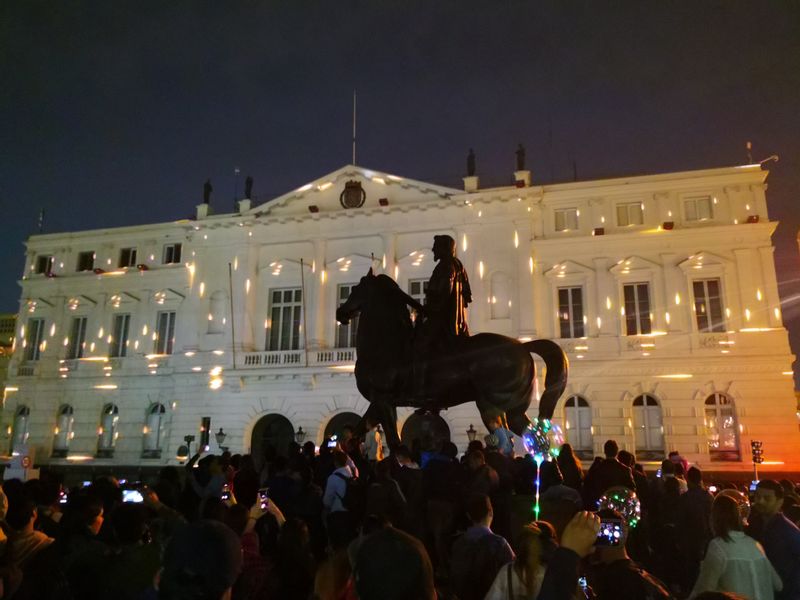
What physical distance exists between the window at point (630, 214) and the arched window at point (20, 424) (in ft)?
100

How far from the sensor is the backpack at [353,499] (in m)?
7.70

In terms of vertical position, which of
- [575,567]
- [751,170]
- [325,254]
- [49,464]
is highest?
[751,170]

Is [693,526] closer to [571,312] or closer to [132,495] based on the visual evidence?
[132,495]

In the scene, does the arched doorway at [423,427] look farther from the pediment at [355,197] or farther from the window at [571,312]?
the pediment at [355,197]

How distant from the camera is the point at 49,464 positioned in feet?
99.9

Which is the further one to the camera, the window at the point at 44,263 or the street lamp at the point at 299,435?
the window at the point at 44,263

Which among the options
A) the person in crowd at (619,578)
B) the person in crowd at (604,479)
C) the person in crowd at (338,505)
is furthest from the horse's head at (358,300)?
the person in crowd at (619,578)

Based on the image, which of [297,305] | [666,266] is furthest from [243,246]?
[666,266]

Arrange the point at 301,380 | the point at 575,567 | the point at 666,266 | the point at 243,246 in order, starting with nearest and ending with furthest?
1. the point at 575,567
2. the point at 666,266
3. the point at 301,380
4. the point at 243,246

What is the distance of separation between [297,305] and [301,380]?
368cm

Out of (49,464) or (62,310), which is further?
(62,310)

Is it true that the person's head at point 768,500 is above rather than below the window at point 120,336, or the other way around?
below

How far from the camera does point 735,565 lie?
4477 mm

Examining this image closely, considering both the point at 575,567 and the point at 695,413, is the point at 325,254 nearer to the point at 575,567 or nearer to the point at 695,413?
the point at 695,413
